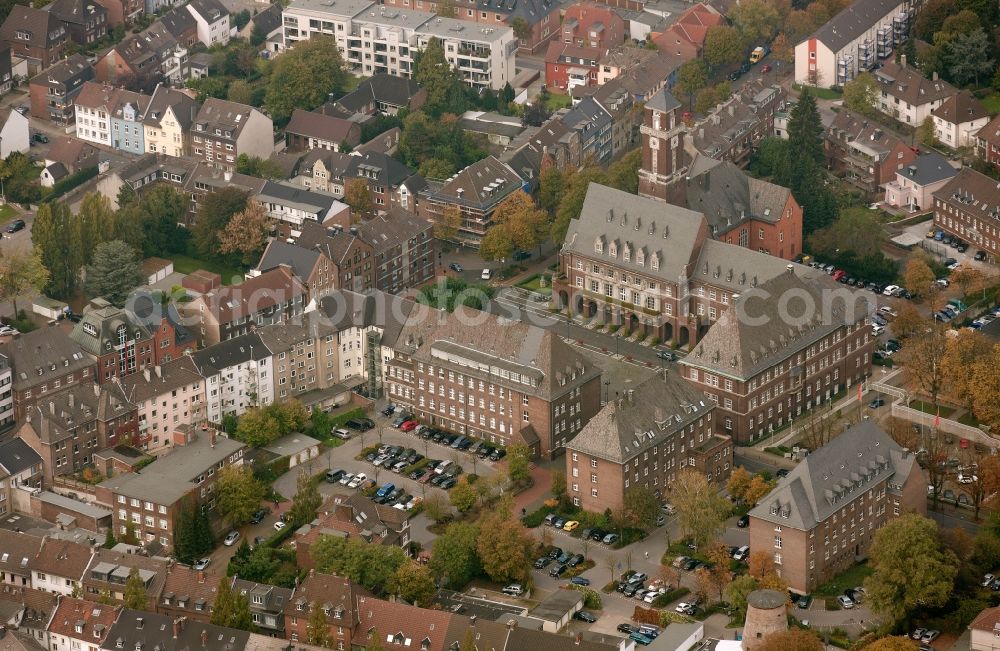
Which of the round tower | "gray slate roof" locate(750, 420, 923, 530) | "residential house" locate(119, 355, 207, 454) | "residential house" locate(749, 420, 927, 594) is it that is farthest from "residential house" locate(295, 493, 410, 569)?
the round tower

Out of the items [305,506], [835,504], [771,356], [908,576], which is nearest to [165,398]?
[305,506]

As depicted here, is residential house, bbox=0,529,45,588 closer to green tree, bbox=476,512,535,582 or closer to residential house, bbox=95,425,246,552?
residential house, bbox=95,425,246,552

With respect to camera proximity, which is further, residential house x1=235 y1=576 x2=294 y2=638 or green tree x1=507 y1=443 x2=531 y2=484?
green tree x1=507 y1=443 x2=531 y2=484

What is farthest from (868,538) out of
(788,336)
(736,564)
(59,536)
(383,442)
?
(59,536)

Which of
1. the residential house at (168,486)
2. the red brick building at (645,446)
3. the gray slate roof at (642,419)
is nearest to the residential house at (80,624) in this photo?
the residential house at (168,486)

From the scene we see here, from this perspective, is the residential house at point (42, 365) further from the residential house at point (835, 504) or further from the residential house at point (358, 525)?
the residential house at point (835, 504)
